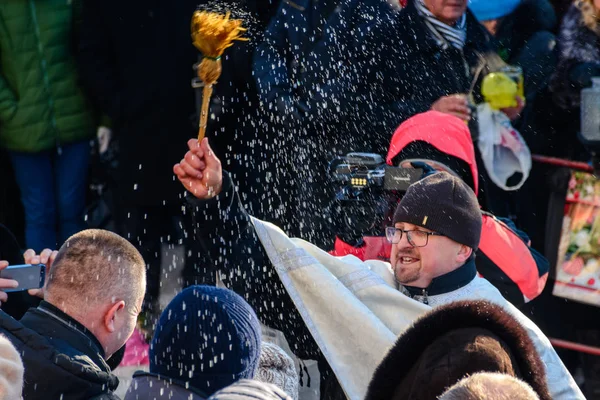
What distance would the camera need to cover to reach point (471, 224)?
4.39 meters

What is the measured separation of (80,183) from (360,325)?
136 inches

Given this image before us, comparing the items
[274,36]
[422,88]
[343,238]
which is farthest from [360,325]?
[274,36]

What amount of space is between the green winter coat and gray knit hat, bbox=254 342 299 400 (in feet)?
12.0

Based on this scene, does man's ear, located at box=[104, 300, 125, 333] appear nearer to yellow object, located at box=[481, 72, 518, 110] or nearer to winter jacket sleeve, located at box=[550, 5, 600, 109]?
yellow object, located at box=[481, 72, 518, 110]

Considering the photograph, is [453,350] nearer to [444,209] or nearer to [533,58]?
[444,209]

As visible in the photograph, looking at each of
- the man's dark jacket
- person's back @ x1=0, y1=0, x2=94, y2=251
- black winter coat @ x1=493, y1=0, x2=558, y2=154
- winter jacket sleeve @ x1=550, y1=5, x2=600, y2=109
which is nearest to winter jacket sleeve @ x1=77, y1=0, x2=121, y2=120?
person's back @ x1=0, y1=0, x2=94, y2=251

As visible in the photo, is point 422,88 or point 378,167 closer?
point 378,167

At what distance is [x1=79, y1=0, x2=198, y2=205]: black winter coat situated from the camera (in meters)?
6.96

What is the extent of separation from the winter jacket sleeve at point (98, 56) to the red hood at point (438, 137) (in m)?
2.34

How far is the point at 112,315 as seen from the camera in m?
3.80

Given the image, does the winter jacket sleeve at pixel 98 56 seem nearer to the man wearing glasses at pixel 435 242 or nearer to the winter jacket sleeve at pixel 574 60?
the winter jacket sleeve at pixel 574 60

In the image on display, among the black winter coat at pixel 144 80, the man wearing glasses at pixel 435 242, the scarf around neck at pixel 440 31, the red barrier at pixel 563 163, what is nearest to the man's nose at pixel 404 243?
the man wearing glasses at pixel 435 242

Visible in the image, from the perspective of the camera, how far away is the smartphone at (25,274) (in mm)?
4363

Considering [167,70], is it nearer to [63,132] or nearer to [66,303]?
[63,132]
